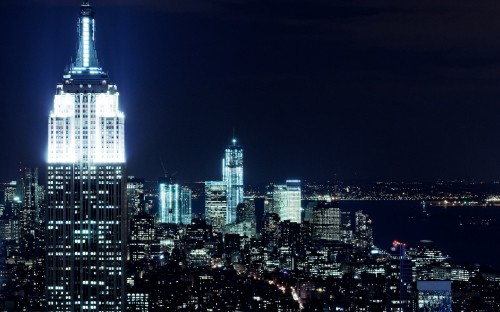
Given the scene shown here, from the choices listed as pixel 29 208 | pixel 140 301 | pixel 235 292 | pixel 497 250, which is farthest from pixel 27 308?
pixel 497 250

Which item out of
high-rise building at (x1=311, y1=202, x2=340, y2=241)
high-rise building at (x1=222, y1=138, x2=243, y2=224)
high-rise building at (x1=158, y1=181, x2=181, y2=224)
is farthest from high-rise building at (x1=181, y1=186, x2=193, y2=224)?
high-rise building at (x1=311, y1=202, x2=340, y2=241)

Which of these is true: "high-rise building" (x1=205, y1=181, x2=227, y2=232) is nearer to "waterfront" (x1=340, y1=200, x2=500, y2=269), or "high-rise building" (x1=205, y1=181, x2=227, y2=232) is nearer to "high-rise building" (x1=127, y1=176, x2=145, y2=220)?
"waterfront" (x1=340, y1=200, x2=500, y2=269)

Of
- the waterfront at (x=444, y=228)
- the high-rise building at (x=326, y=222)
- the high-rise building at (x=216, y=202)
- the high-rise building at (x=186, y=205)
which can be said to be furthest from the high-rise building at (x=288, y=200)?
the waterfront at (x=444, y=228)

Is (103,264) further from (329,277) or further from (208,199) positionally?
(208,199)

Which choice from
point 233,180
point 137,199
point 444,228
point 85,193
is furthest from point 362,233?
point 85,193

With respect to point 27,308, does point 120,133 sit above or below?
above

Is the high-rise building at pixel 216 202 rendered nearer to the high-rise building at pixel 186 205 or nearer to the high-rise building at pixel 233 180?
the high-rise building at pixel 233 180
